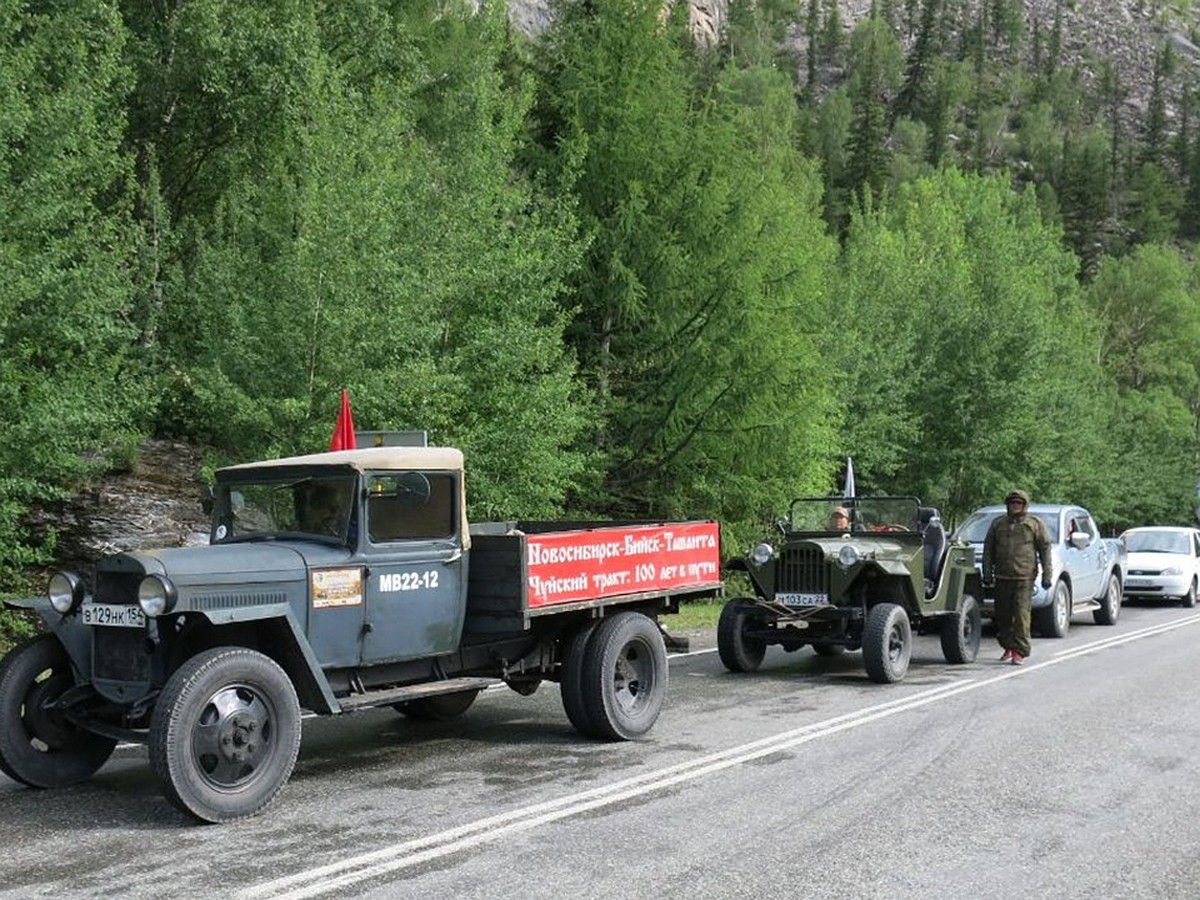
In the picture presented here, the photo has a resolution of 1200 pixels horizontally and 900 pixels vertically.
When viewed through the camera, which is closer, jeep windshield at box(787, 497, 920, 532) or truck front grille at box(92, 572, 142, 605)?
truck front grille at box(92, 572, 142, 605)

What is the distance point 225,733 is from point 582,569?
2982mm

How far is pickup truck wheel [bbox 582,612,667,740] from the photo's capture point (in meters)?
8.19

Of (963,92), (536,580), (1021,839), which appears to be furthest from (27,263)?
(963,92)

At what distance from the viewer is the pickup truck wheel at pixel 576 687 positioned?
8250 millimetres

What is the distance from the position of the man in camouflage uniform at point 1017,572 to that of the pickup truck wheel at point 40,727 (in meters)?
9.90

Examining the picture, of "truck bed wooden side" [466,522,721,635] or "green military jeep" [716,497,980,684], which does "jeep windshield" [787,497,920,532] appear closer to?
"green military jeep" [716,497,980,684]

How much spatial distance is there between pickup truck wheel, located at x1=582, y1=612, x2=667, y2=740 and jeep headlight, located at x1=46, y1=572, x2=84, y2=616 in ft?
11.4

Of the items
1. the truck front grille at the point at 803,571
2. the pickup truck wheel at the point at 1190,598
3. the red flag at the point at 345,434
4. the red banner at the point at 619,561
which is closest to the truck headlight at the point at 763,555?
the truck front grille at the point at 803,571

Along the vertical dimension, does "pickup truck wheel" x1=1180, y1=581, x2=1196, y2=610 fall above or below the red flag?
below

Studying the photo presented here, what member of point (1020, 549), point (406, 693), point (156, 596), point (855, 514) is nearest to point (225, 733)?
point (156, 596)

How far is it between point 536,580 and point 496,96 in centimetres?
1295

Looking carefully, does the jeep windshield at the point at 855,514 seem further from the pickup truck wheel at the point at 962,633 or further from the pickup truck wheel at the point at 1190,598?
the pickup truck wheel at the point at 1190,598

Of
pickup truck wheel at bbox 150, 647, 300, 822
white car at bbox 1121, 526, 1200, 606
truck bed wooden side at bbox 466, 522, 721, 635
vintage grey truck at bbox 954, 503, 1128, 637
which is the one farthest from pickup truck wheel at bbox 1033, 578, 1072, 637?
pickup truck wheel at bbox 150, 647, 300, 822

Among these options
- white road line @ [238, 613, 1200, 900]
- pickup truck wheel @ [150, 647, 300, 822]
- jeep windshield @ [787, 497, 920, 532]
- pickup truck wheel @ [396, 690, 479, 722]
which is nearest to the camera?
white road line @ [238, 613, 1200, 900]
